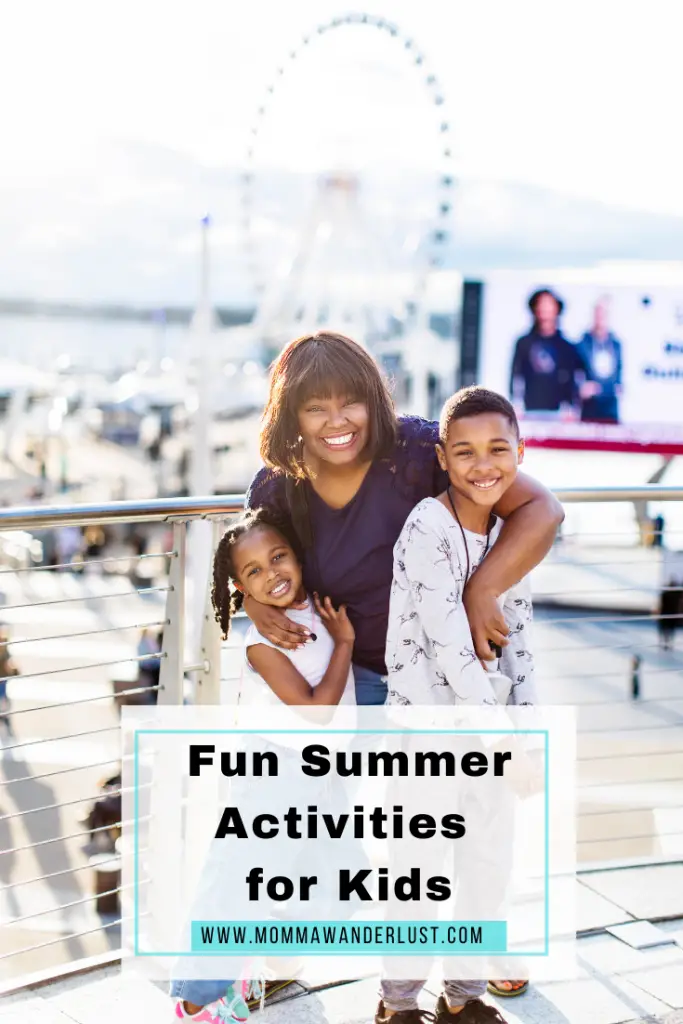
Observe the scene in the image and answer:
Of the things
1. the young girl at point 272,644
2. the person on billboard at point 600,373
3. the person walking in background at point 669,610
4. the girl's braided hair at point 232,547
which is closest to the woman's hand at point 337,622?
the young girl at point 272,644

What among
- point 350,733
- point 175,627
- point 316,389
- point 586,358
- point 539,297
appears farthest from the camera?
point 586,358

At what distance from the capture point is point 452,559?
203cm

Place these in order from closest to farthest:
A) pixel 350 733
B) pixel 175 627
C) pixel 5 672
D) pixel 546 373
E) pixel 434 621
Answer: pixel 434 621 < pixel 350 733 < pixel 175 627 < pixel 5 672 < pixel 546 373

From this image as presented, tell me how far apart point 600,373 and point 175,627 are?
12.3 metres

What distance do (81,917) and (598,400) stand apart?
30.7 feet

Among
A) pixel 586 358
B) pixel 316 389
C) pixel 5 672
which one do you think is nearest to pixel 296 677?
pixel 316 389

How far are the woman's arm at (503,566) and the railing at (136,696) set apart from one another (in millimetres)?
519

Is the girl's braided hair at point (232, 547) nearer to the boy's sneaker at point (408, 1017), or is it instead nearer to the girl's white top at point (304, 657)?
the girl's white top at point (304, 657)

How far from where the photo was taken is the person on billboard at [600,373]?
46.7 feet

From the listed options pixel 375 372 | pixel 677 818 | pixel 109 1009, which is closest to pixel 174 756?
pixel 109 1009

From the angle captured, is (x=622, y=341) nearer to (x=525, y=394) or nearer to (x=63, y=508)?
(x=525, y=394)

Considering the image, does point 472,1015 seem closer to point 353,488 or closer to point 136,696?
point 353,488

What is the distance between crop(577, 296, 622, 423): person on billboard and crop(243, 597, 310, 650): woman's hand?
1263 cm

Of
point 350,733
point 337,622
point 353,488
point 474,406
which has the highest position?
point 474,406
